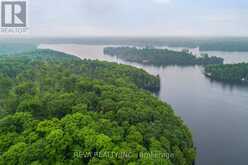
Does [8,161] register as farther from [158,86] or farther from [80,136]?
[158,86]

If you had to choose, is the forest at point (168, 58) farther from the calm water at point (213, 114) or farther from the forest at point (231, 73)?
the calm water at point (213, 114)

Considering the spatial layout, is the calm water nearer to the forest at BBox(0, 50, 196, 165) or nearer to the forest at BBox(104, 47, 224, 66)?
the forest at BBox(0, 50, 196, 165)

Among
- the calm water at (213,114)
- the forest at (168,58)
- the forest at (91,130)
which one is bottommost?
the calm water at (213,114)

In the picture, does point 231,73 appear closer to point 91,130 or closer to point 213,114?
point 213,114

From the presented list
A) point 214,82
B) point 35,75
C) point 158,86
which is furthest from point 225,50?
point 35,75

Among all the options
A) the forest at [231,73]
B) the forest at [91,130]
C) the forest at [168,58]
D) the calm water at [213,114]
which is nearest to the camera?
the forest at [91,130]

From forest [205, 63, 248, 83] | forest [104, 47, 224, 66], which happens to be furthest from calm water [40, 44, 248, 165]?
forest [104, 47, 224, 66]

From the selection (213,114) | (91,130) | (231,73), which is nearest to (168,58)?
(231,73)

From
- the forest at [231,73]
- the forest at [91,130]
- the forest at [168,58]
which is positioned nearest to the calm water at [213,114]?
the forest at [231,73]
